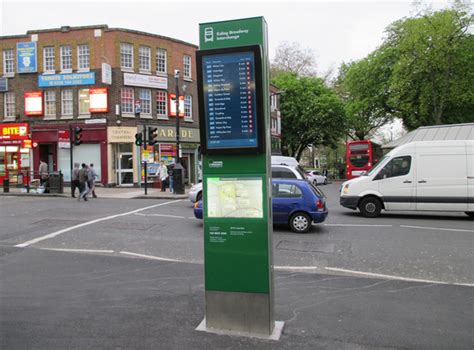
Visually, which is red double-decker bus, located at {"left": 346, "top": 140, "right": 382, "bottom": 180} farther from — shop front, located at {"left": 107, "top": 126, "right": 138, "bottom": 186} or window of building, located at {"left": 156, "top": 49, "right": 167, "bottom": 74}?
shop front, located at {"left": 107, "top": 126, "right": 138, "bottom": 186}

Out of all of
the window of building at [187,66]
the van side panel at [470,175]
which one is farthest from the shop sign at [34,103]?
the van side panel at [470,175]

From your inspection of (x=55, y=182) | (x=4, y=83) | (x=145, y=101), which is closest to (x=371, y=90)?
(x=145, y=101)

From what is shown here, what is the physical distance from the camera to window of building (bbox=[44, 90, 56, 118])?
26438 mm

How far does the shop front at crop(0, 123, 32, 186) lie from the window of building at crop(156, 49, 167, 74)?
10.3 m

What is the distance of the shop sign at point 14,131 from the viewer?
26594mm

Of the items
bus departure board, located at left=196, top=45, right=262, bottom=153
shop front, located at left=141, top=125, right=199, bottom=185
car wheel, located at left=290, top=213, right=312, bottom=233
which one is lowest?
car wheel, located at left=290, top=213, right=312, bottom=233

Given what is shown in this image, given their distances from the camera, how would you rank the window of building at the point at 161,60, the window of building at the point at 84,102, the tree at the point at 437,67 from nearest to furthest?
the window of building at the point at 84,102 → the window of building at the point at 161,60 → the tree at the point at 437,67

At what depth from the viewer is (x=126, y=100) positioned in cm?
2633

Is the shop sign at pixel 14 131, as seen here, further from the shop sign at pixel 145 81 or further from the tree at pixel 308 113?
the tree at pixel 308 113

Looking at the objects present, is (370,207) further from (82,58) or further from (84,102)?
(82,58)

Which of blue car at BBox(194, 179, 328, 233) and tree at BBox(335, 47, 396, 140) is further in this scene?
tree at BBox(335, 47, 396, 140)

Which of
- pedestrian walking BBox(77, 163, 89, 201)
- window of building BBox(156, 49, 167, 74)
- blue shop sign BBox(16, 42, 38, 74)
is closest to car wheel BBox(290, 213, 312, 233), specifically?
pedestrian walking BBox(77, 163, 89, 201)

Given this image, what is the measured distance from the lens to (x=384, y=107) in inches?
1565

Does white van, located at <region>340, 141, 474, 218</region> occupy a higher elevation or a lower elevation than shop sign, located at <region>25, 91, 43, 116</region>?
lower
